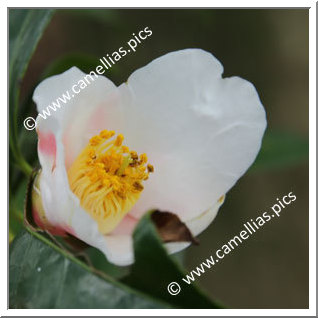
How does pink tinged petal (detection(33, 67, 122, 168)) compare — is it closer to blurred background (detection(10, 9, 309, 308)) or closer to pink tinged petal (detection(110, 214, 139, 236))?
pink tinged petal (detection(110, 214, 139, 236))

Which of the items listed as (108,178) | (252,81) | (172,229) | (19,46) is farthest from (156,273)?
(252,81)

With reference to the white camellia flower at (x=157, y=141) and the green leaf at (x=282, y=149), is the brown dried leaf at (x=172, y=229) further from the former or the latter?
the green leaf at (x=282, y=149)

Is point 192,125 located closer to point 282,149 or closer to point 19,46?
point 19,46

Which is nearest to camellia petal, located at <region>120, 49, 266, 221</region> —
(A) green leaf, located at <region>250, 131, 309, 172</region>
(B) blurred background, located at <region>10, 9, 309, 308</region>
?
(A) green leaf, located at <region>250, 131, 309, 172</region>

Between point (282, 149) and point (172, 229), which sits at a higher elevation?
point (172, 229)

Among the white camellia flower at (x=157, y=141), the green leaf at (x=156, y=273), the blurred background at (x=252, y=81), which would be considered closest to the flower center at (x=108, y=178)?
the white camellia flower at (x=157, y=141)
